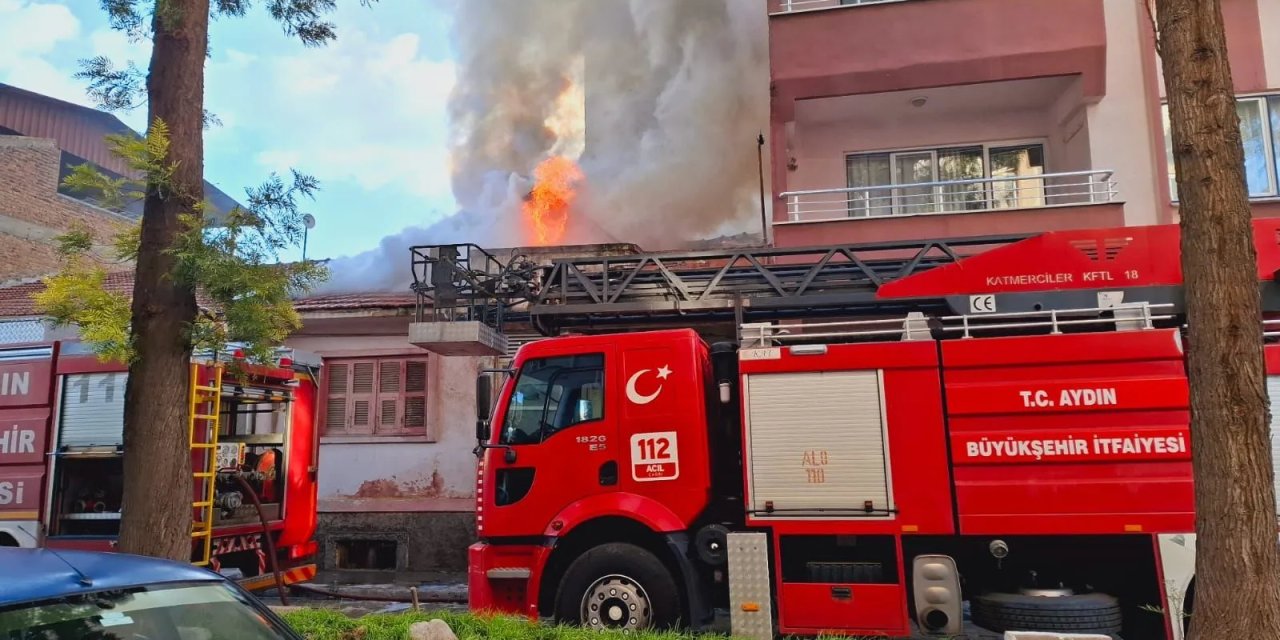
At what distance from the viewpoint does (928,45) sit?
35.9 feet

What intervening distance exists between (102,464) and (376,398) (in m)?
4.67

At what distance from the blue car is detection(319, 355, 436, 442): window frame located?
372 inches

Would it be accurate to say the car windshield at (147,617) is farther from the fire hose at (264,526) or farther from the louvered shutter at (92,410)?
the louvered shutter at (92,410)

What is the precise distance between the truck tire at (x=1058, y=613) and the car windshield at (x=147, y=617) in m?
4.79

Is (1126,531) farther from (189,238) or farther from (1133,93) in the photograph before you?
(1133,93)

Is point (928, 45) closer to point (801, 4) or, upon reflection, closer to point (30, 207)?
point (801, 4)

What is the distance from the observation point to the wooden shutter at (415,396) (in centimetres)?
1248

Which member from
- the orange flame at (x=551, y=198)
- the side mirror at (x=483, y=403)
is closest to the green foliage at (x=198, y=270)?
the side mirror at (x=483, y=403)

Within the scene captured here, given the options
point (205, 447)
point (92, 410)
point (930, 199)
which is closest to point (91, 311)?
point (205, 447)

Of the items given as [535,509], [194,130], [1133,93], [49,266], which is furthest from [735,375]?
[49,266]

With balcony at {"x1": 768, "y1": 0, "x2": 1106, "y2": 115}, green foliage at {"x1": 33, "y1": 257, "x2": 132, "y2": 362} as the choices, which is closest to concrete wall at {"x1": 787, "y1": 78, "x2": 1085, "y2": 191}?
balcony at {"x1": 768, "y1": 0, "x2": 1106, "y2": 115}

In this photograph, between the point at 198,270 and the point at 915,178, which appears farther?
the point at 915,178

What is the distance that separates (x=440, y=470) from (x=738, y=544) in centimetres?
722

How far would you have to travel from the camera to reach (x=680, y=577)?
6.29 meters
